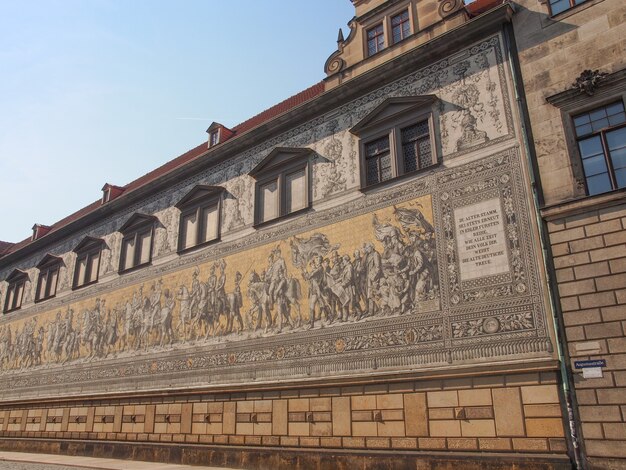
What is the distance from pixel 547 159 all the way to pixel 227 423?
8232mm

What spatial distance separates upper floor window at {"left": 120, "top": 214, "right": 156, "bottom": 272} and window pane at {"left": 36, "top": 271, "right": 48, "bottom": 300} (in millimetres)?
5325

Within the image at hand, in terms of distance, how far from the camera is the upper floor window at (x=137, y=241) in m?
16.0

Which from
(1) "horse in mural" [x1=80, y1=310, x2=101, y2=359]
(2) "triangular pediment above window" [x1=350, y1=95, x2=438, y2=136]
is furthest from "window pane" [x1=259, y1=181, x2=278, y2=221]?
(1) "horse in mural" [x1=80, y1=310, x2=101, y2=359]

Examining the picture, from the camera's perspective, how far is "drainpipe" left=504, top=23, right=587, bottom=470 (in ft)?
23.8

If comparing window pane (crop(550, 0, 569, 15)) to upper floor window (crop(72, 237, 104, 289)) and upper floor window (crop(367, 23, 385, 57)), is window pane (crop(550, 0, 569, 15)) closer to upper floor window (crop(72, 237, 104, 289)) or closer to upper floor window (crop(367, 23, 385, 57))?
upper floor window (crop(367, 23, 385, 57))

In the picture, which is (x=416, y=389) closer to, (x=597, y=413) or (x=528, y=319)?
(x=528, y=319)

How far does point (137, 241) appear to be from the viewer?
16375mm

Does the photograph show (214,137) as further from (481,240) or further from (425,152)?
(481,240)

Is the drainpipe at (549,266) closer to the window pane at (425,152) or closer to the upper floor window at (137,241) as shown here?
the window pane at (425,152)

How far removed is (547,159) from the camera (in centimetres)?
868

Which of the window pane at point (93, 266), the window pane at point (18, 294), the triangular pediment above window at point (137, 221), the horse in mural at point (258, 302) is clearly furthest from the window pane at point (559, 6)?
the window pane at point (18, 294)

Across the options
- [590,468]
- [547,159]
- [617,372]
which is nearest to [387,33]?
[547,159]

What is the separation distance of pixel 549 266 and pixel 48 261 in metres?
18.2

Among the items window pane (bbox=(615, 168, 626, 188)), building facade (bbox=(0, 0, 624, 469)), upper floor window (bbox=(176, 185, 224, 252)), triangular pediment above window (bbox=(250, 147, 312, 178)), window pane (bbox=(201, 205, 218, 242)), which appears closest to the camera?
window pane (bbox=(615, 168, 626, 188))
